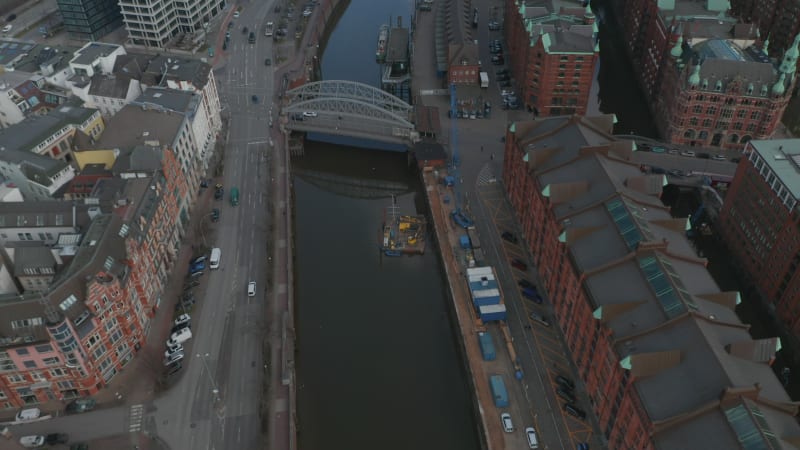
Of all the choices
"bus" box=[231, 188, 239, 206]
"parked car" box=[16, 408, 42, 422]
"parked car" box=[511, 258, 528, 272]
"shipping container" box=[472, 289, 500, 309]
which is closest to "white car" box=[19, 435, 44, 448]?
"parked car" box=[16, 408, 42, 422]

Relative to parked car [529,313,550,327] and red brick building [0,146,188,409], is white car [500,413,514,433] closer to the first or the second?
parked car [529,313,550,327]

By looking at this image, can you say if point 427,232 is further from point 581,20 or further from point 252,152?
point 581,20

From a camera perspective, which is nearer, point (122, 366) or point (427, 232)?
point (122, 366)

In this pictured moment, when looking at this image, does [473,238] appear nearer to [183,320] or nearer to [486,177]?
[486,177]

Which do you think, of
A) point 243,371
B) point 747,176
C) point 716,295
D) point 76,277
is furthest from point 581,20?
point 76,277

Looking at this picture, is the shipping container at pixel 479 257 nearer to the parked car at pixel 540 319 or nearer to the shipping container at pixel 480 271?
the shipping container at pixel 480 271

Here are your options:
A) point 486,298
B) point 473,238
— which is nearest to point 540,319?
point 486,298
